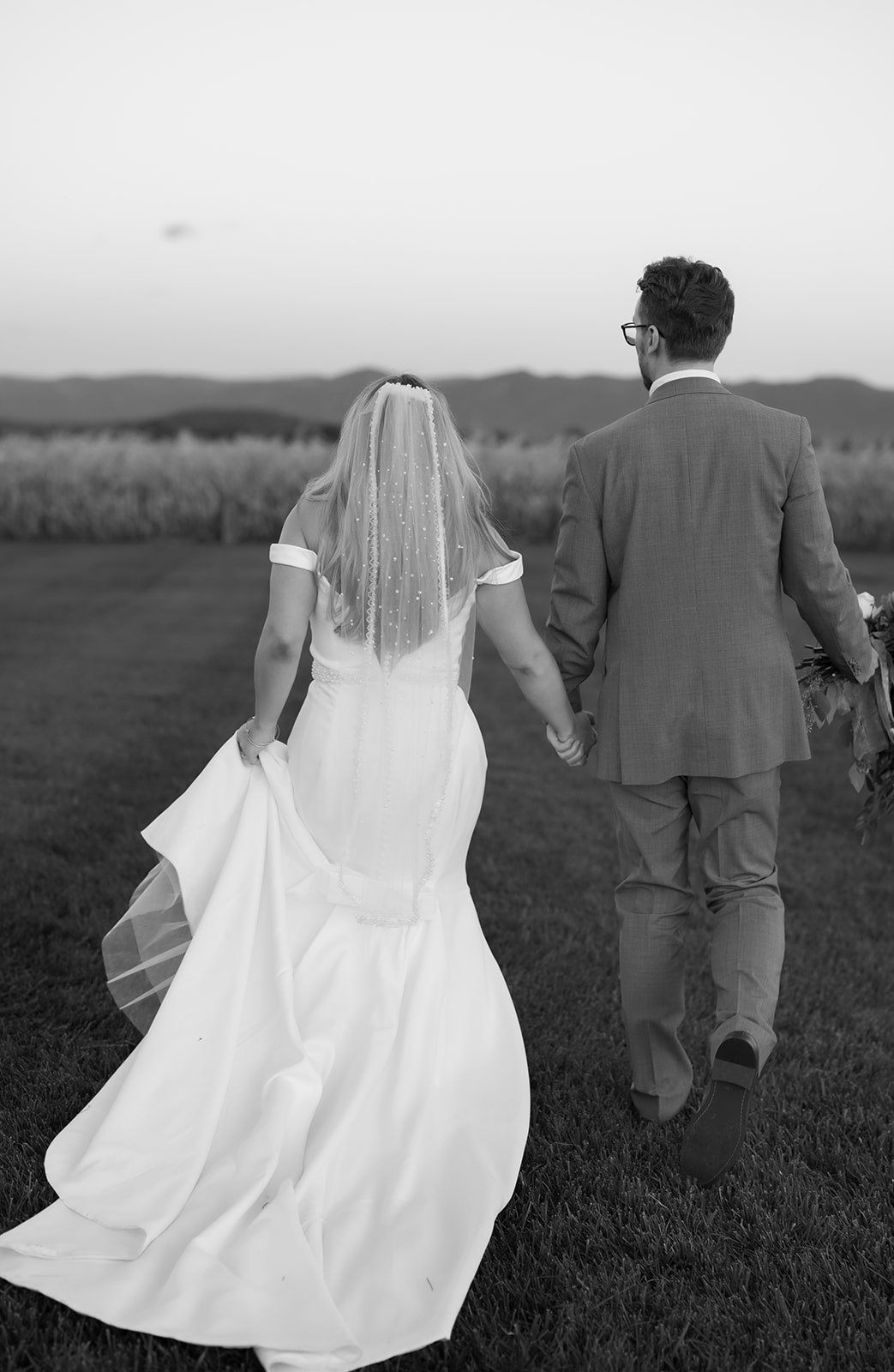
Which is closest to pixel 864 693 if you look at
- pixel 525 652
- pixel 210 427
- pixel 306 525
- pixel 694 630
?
pixel 694 630

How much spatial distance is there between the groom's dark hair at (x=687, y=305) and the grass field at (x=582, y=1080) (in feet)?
7.60

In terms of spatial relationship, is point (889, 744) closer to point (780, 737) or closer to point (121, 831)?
point (780, 737)

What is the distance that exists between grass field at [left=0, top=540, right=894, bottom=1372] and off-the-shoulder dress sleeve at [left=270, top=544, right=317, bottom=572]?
1.76 meters

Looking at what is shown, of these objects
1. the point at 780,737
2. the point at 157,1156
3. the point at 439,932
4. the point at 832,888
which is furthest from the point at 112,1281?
the point at 832,888

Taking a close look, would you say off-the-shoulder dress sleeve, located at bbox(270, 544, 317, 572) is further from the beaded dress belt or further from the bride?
the beaded dress belt

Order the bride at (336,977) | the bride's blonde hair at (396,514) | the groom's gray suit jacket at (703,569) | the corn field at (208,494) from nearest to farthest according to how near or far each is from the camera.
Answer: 1. the bride at (336,977)
2. the bride's blonde hair at (396,514)
3. the groom's gray suit jacket at (703,569)
4. the corn field at (208,494)

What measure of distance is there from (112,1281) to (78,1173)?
0.37 metres

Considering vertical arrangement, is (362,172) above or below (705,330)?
above

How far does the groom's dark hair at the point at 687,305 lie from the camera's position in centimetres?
323

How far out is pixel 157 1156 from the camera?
2.92m

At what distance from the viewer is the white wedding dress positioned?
2.55 metres

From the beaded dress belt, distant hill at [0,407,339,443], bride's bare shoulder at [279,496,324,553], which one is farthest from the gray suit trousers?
distant hill at [0,407,339,443]

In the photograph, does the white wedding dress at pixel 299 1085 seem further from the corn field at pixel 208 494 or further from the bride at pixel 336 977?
the corn field at pixel 208 494

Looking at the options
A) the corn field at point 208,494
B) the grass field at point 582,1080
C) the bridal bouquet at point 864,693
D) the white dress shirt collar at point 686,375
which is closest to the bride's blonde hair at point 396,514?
the white dress shirt collar at point 686,375
